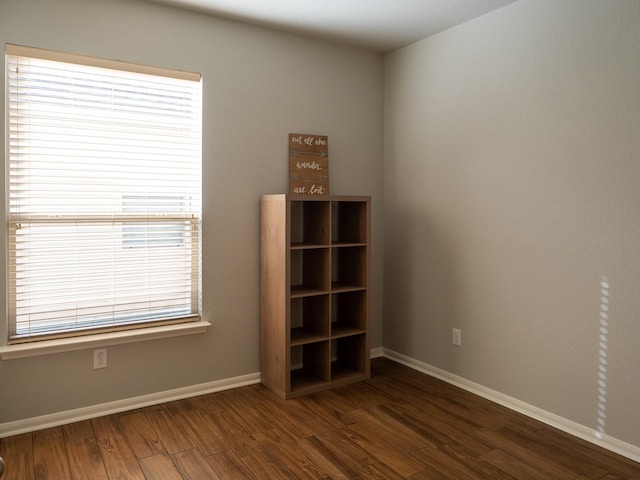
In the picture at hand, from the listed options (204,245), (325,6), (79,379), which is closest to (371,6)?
(325,6)

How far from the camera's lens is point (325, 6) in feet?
9.61

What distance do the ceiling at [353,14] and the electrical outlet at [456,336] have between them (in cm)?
204

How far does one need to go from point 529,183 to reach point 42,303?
9.29 feet

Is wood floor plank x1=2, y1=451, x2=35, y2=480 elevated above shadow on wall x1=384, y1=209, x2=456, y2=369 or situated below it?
below

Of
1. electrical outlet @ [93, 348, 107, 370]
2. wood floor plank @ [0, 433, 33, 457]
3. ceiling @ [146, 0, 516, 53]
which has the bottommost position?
wood floor plank @ [0, 433, 33, 457]

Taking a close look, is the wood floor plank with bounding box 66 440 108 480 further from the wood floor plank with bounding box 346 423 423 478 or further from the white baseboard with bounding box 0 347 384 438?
the wood floor plank with bounding box 346 423 423 478

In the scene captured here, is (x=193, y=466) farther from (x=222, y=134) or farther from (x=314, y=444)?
(x=222, y=134)

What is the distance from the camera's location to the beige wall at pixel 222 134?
105 inches

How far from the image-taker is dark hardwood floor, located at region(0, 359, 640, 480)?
2.27 meters

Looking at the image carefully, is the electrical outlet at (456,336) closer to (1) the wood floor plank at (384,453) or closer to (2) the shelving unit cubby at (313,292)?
(2) the shelving unit cubby at (313,292)

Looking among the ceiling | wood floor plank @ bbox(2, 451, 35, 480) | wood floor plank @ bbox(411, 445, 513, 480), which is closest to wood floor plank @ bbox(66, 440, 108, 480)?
wood floor plank @ bbox(2, 451, 35, 480)

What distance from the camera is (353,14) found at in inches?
120

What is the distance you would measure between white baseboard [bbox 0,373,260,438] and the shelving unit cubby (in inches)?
9.2

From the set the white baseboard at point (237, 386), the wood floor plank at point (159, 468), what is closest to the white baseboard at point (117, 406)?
the white baseboard at point (237, 386)
